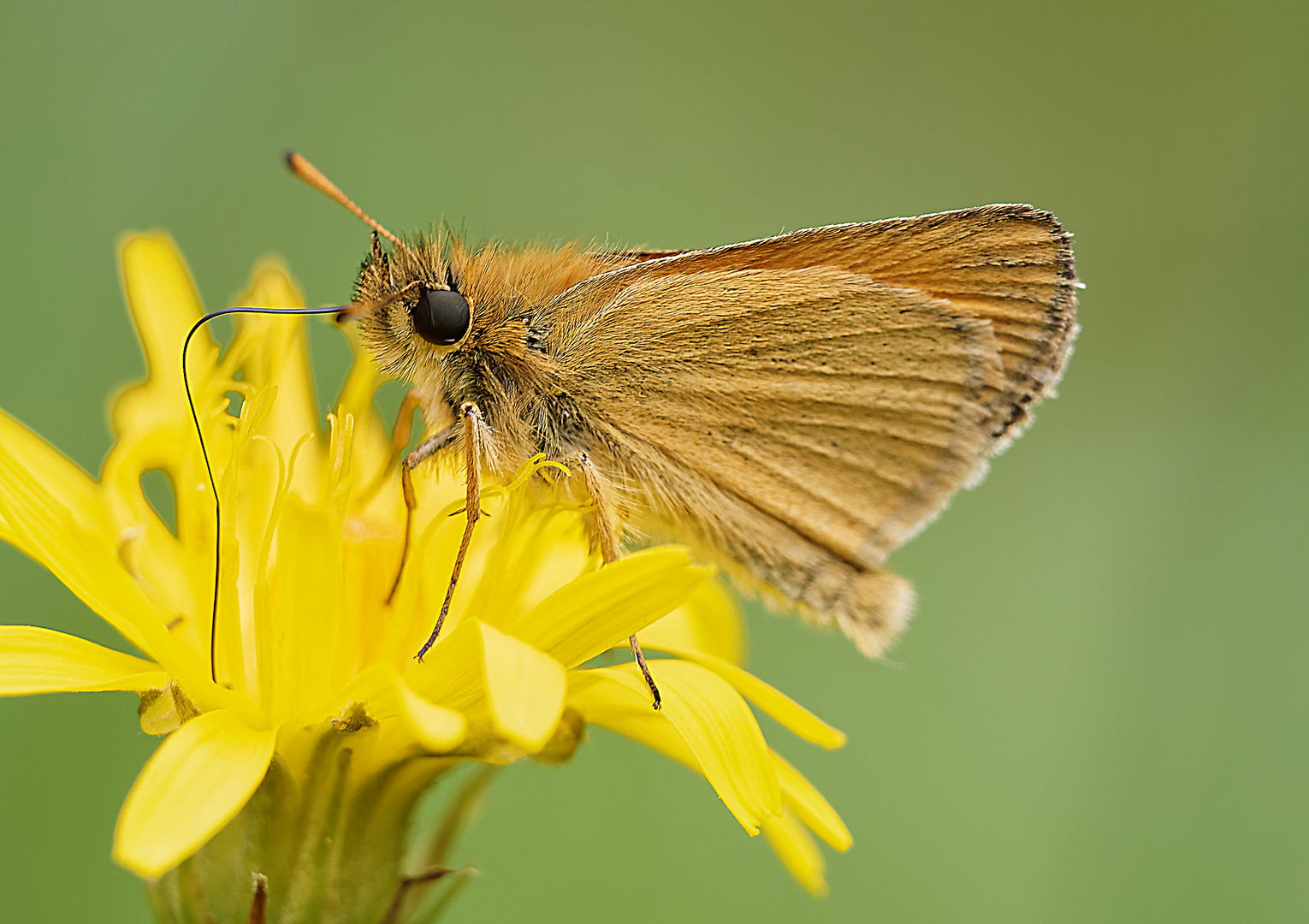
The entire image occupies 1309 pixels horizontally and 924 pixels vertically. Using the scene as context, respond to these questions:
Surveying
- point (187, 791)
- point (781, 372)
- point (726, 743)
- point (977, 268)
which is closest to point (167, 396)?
point (187, 791)

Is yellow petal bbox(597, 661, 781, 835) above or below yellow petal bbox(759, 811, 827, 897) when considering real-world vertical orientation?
above

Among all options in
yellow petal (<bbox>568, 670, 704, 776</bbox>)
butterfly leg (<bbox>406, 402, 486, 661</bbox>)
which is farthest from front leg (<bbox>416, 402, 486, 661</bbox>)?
yellow petal (<bbox>568, 670, 704, 776</bbox>)

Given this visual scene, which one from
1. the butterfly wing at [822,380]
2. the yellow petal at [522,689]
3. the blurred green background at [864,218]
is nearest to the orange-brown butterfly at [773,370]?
the butterfly wing at [822,380]

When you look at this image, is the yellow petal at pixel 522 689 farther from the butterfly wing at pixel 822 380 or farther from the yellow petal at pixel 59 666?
the butterfly wing at pixel 822 380

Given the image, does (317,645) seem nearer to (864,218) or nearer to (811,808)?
(811,808)

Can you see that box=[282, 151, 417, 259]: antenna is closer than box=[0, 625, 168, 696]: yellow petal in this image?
No

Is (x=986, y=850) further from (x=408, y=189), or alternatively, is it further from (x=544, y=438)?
(x=408, y=189)

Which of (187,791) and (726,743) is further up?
(726,743)

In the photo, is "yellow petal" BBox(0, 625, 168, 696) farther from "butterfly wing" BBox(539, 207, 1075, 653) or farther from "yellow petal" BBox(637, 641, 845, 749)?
"butterfly wing" BBox(539, 207, 1075, 653)
